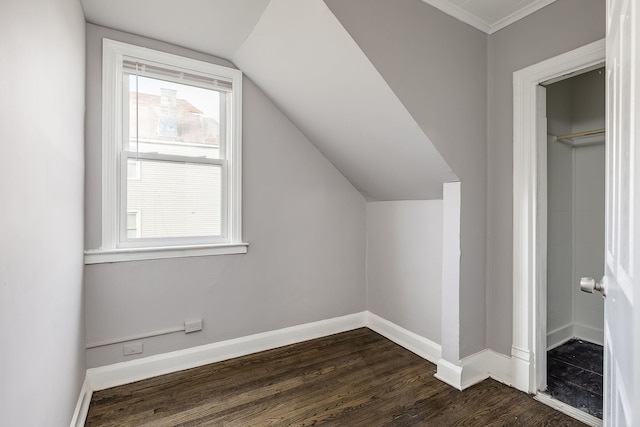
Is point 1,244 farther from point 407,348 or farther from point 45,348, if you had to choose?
point 407,348

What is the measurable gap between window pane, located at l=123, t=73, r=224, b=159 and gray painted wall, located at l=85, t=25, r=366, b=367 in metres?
0.22

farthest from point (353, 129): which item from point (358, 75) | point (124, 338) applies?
point (124, 338)

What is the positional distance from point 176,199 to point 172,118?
1.95 ft

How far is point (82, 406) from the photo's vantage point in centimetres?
175

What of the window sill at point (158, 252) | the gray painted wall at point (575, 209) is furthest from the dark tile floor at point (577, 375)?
the window sill at point (158, 252)

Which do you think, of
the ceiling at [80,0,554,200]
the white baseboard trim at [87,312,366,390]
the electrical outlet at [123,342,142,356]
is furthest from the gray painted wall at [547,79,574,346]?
the electrical outlet at [123,342,142,356]

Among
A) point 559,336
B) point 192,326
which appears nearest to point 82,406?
point 192,326

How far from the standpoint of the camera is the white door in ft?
1.76

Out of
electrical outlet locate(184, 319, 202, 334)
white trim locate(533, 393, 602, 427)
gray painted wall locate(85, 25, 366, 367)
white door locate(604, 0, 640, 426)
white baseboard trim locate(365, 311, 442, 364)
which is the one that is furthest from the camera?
white baseboard trim locate(365, 311, 442, 364)

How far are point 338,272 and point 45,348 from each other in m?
2.18

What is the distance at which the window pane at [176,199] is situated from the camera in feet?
7.23

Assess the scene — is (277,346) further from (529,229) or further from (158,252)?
(529,229)

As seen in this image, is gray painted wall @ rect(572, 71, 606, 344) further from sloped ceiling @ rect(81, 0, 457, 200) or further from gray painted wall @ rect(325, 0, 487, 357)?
sloped ceiling @ rect(81, 0, 457, 200)

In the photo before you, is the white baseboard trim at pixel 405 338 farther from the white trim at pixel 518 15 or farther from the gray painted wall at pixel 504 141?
the white trim at pixel 518 15
